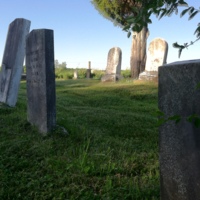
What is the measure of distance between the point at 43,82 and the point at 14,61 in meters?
3.21

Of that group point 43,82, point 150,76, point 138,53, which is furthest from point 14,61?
point 138,53

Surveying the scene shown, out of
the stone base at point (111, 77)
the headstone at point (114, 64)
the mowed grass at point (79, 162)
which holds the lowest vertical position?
the mowed grass at point (79, 162)

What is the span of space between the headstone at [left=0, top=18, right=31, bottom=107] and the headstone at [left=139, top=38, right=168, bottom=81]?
8.19 meters

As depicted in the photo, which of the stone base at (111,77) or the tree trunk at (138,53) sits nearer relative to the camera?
the stone base at (111,77)

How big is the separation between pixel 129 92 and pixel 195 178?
9.77 m

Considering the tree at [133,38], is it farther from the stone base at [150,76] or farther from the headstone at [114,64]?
the stone base at [150,76]

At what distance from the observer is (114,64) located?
1625cm

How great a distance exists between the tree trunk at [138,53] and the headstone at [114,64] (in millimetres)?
2398

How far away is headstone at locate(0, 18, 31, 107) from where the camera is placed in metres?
7.36

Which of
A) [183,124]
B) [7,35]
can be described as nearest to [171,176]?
[183,124]

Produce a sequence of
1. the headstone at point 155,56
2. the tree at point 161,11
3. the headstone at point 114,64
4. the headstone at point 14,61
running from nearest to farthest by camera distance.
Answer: the tree at point 161,11, the headstone at point 14,61, the headstone at point 155,56, the headstone at point 114,64

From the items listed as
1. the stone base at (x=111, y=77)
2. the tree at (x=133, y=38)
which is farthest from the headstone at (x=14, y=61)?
the tree at (x=133, y=38)

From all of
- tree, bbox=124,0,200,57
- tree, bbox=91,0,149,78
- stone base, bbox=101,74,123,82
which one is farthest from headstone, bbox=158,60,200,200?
tree, bbox=91,0,149,78

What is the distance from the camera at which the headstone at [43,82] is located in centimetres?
457
